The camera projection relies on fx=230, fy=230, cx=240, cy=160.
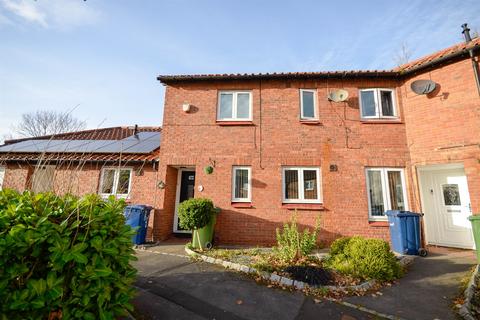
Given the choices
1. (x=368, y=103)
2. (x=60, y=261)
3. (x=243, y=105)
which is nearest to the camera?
(x=60, y=261)

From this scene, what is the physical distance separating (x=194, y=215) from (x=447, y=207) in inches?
337

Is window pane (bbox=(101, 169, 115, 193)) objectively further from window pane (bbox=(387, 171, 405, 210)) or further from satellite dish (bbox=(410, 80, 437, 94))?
satellite dish (bbox=(410, 80, 437, 94))

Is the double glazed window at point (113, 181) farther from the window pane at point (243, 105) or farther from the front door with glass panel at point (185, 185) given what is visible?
the window pane at point (243, 105)

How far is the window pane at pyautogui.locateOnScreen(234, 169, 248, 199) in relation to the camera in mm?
8570

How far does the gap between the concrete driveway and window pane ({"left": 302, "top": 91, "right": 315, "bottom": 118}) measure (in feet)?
19.5

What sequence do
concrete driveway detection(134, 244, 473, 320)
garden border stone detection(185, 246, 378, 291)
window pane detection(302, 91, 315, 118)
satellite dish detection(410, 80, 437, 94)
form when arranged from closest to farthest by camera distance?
1. concrete driveway detection(134, 244, 473, 320)
2. garden border stone detection(185, 246, 378, 291)
3. satellite dish detection(410, 80, 437, 94)
4. window pane detection(302, 91, 315, 118)

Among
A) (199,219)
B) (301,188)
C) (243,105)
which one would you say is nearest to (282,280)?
(199,219)

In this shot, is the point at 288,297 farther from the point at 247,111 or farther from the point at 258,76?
the point at 258,76

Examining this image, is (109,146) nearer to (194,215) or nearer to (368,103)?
(194,215)

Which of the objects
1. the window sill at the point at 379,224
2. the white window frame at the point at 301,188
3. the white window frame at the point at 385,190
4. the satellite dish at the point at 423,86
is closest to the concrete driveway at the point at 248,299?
the window sill at the point at 379,224

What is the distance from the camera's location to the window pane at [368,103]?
350 inches

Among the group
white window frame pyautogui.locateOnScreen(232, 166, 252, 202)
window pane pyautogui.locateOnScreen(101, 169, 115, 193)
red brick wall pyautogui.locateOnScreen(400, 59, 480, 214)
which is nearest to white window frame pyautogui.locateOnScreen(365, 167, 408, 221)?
red brick wall pyautogui.locateOnScreen(400, 59, 480, 214)

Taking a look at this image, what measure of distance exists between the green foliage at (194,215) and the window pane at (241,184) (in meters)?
1.72

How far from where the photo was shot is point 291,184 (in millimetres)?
8484
